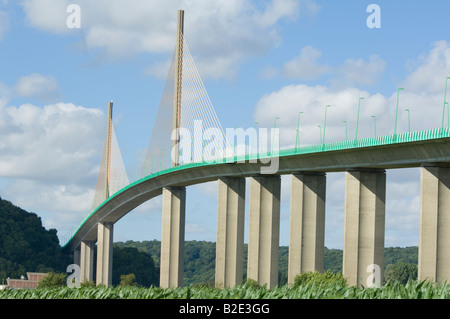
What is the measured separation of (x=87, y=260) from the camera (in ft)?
495

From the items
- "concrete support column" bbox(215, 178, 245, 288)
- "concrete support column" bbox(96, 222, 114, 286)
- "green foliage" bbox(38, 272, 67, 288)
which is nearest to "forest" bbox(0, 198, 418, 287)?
"concrete support column" bbox(96, 222, 114, 286)

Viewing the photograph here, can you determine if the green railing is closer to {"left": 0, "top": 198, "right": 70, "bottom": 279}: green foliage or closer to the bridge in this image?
the bridge

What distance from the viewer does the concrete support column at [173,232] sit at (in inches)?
3708

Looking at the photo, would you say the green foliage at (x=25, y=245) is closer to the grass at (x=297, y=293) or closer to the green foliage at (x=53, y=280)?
the green foliage at (x=53, y=280)

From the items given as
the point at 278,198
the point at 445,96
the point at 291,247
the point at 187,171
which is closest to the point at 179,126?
the point at 187,171

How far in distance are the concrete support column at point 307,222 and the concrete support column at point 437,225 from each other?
15.6 meters

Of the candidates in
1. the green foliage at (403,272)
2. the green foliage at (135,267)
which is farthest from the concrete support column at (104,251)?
the green foliage at (403,272)

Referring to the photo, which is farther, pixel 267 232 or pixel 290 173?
pixel 267 232

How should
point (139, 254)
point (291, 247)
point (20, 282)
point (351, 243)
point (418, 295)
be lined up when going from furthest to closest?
point (139, 254) < point (20, 282) < point (291, 247) < point (351, 243) < point (418, 295)

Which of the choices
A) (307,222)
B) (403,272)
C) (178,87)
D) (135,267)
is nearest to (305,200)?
(307,222)
